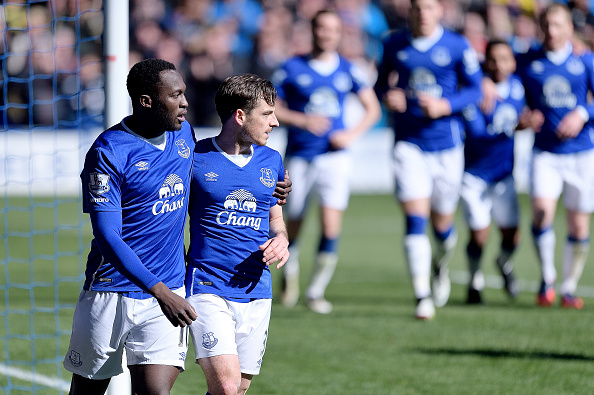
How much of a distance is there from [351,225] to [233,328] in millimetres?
11437

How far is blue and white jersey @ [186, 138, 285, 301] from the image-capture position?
4.37 meters

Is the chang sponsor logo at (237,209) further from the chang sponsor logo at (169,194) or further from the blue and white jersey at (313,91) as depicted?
the blue and white jersey at (313,91)

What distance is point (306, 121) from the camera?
881 centimetres

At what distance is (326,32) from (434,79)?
1132 millimetres

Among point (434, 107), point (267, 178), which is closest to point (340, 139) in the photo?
point (434, 107)

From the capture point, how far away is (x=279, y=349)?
23.4 feet

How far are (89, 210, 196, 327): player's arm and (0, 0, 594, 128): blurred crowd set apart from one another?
12.9 meters

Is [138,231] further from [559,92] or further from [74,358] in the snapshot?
[559,92]

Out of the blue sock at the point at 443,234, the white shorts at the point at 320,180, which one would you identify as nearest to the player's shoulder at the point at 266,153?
the white shorts at the point at 320,180

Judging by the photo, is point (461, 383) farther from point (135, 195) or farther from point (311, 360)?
point (135, 195)

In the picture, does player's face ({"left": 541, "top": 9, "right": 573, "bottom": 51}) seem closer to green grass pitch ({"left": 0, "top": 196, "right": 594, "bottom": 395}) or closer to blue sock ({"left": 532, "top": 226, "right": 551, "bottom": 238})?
blue sock ({"left": 532, "top": 226, "right": 551, "bottom": 238})

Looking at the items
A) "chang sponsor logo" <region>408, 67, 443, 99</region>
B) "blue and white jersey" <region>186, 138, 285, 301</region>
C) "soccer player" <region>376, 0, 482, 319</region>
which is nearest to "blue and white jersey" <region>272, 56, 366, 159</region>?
"soccer player" <region>376, 0, 482, 319</region>

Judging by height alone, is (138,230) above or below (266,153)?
below

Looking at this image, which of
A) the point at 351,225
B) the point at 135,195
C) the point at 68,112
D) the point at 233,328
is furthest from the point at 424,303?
the point at 68,112
